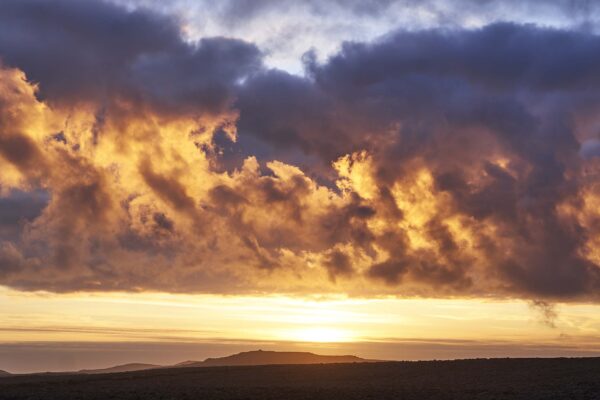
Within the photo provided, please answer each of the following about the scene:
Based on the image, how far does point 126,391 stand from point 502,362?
52.7 m

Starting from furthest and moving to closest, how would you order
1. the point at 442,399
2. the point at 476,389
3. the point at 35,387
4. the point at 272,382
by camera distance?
1. the point at 272,382
2. the point at 35,387
3. the point at 476,389
4. the point at 442,399

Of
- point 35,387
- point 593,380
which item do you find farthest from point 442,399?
point 35,387

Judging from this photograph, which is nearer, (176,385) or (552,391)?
(552,391)

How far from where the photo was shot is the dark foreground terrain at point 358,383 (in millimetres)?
69688

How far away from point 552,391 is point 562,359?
33.4 meters

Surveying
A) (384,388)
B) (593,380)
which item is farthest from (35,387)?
(593,380)

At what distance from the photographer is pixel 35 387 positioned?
80.8 metres

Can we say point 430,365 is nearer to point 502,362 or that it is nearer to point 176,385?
point 502,362

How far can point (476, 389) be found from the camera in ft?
240

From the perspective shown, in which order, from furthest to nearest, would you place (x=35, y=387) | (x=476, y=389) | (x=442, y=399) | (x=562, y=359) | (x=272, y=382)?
1. (x=562, y=359)
2. (x=272, y=382)
3. (x=35, y=387)
4. (x=476, y=389)
5. (x=442, y=399)

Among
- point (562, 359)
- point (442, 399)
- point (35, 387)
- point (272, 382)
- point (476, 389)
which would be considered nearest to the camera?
point (442, 399)

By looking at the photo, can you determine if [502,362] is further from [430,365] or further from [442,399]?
[442,399]

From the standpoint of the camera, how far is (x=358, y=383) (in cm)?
8406

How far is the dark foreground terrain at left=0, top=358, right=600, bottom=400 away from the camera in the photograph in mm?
69688
